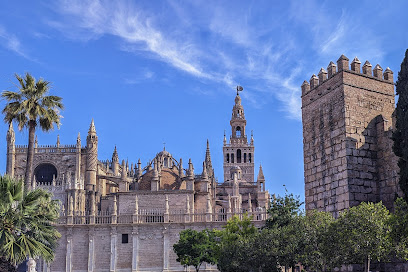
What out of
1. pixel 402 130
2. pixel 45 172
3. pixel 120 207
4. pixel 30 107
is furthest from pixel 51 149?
pixel 402 130

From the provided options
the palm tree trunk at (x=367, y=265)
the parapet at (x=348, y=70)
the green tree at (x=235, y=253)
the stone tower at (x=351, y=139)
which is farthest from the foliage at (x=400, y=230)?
the green tree at (x=235, y=253)

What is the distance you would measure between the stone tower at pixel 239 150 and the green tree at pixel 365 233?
7435 cm

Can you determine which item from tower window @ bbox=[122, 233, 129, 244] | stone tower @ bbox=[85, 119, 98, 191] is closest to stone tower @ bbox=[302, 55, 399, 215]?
tower window @ bbox=[122, 233, 129, 244]

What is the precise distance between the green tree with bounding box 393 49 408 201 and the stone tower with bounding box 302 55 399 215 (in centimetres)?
168

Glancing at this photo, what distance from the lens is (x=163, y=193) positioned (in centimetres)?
5494

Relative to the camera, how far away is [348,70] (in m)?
21.5

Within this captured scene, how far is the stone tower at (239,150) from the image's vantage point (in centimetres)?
9362

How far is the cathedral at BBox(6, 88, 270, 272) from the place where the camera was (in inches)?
1922

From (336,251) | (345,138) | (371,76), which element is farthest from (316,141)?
(336,251)

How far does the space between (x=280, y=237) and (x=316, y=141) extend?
447cm

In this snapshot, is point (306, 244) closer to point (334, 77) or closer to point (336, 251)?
point (336, 251)

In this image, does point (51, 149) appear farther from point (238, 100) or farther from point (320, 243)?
point (320, 243)

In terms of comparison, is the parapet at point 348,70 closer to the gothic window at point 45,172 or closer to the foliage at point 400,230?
the foliage at point 400,230

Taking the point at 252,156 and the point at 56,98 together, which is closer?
the point at 56,98
